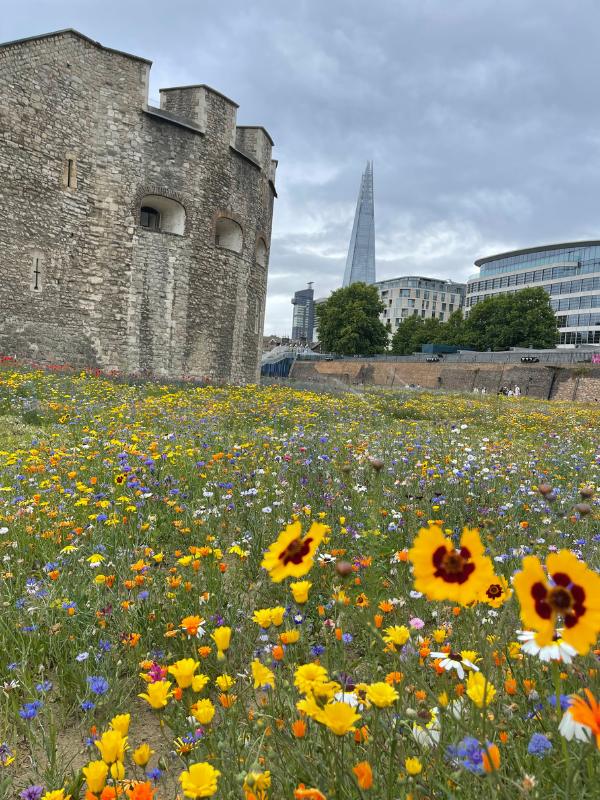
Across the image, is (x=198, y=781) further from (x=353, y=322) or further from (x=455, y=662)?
(x=353, y=322)

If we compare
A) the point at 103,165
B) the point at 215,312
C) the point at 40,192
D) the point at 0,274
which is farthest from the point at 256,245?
the point at 0,274

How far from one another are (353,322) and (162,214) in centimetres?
4181

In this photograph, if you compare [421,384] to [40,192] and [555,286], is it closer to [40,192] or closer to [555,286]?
[40,192]

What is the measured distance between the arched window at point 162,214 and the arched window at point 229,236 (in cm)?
231

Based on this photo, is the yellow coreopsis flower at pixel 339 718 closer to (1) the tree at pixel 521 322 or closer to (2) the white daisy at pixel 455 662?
(2) the white daisy at pixel 455 662

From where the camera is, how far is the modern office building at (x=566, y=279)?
76312mm

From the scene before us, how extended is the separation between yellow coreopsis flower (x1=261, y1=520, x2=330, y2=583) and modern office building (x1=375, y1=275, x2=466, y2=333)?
5085 inches

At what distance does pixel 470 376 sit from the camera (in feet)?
139

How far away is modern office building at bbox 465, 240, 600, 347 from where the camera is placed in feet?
250

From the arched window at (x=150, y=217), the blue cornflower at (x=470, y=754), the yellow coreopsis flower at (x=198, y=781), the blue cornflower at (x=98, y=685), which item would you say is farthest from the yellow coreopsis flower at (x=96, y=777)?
the arched window at (x=150, y=217)

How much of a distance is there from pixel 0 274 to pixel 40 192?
10.2 feet

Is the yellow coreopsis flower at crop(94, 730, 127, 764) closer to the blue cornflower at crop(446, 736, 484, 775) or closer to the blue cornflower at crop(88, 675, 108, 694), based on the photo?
the blue cornflower at crop(88, 675, 108, 694)

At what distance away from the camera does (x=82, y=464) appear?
546cm

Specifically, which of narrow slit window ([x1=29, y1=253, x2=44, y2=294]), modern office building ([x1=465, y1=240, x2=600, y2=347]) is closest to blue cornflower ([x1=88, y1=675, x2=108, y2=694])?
narrow slit window ([x1=29, y1=253, x2=44, y2=294])
